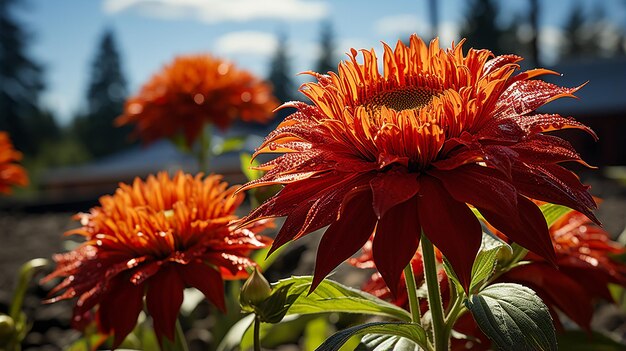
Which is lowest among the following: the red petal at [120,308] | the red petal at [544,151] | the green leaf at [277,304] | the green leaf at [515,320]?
the red petal at [120,308]

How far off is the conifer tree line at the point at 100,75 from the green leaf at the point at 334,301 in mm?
22448

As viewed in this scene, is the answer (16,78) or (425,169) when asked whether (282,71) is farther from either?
(425,169)

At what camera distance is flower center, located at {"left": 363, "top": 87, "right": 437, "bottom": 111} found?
88 cm

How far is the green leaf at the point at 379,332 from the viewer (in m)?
0.75

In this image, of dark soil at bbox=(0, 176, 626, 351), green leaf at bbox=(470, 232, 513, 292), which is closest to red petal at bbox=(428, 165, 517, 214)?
green leaf at bbox=(470, 232, 513, 292)

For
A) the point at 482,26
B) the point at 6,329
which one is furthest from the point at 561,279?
the point at 482,26

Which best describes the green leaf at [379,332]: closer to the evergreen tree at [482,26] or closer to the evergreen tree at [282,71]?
the evergreen tree at [482,26]

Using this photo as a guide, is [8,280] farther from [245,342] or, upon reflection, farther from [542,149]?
[542,149]

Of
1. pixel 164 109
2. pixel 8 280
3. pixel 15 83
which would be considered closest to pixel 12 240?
pixel 8 280

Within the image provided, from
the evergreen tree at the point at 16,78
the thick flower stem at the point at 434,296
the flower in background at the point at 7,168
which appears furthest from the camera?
the evergreen tree at the point at 16,78

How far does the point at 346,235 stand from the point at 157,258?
49cm

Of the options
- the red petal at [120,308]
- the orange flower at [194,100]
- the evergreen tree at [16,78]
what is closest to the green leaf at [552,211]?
the red petal at [120,308]

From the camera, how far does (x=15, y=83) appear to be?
3103 cm

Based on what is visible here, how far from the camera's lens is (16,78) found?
31.1m
